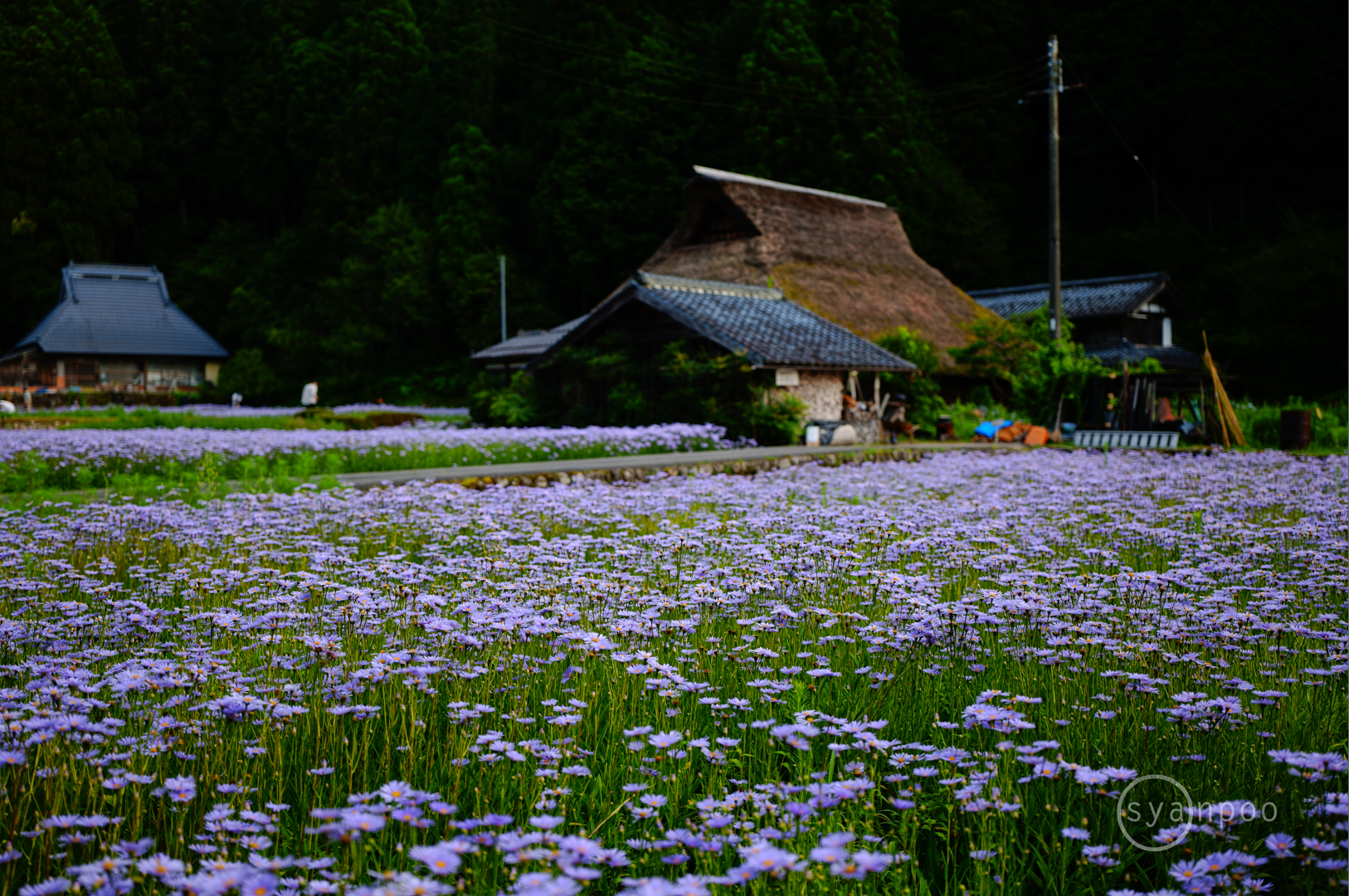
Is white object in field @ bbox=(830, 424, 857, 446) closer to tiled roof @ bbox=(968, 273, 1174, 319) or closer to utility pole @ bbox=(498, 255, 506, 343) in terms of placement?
tiled roof @ bbox=(968, 273, 1174, 319)

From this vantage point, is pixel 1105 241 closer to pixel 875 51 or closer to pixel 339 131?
pixel 875 51

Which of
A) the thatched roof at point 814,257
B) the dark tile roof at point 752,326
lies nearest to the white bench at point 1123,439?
the dark tile roof at point 752,326

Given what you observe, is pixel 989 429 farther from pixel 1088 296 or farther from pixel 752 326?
pixel 1088 296

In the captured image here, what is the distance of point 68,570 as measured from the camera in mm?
5090

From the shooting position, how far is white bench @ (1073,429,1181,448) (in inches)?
674

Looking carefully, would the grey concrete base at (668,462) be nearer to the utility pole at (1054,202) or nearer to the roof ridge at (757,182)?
the utility pole at (1054,202)

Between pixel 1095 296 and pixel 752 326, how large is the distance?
22.1 m

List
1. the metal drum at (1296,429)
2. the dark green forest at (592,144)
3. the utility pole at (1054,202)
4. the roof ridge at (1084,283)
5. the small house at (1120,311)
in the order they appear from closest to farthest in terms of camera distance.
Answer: the metal drum at (1296,429) < the utility pole at (1054,202) < the small house at (1120,311) < the roof ridge at (1084,283) < the dark green forest at (592,144)

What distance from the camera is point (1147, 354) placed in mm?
34219

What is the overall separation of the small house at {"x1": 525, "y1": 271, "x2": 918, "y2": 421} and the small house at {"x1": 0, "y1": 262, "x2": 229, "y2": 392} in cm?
3128

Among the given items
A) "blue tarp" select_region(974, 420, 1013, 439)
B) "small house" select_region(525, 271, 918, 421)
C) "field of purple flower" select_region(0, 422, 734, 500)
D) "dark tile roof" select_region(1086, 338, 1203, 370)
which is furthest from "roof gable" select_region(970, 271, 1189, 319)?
"field of purple flower" select_region(0, 422, 734, 500)

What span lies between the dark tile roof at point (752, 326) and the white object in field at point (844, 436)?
1379 mm

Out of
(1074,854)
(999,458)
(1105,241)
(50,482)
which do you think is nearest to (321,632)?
(1074,854)

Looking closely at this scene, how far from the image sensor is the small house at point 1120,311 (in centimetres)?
3462
